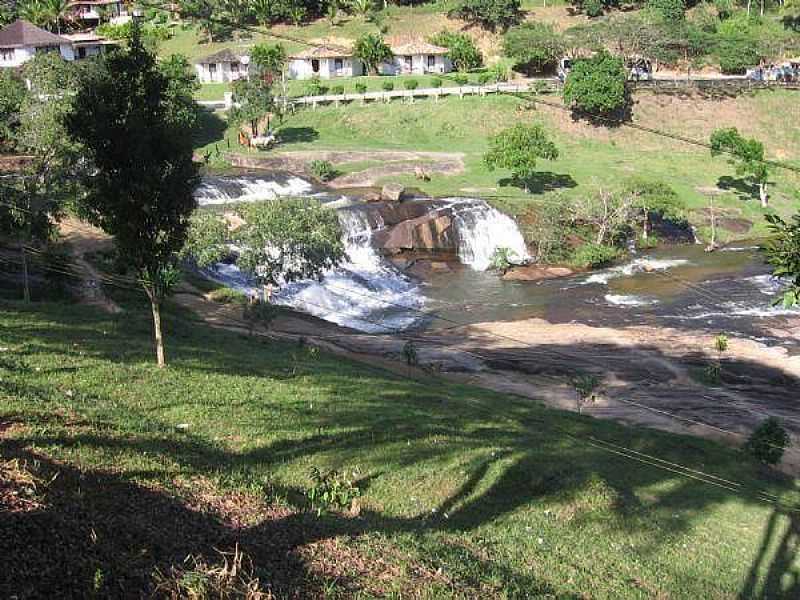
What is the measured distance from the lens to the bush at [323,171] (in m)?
61.6

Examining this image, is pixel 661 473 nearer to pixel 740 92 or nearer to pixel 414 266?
pixel 414 266

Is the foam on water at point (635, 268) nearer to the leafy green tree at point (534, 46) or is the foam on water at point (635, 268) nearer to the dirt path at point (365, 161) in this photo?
the dirt path at point (365, 161)

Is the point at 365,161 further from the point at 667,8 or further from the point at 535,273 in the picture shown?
the point at 667,8

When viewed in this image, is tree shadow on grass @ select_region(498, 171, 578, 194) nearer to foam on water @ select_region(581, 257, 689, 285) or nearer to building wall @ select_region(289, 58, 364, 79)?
foam on water @ select_region(581, 257, 689, 285)

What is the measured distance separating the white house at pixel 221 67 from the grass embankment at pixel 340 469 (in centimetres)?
6334

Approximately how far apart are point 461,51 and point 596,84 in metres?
21.2

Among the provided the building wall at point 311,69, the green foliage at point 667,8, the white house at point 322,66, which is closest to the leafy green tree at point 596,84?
the white house at point 322,66

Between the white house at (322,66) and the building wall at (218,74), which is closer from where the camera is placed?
the building wall at (218,74)

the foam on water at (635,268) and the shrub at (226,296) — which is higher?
the shrub at (226,296)

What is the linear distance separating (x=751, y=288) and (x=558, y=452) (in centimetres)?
3169

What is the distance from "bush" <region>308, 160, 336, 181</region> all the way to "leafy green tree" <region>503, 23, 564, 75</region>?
30.0 metres

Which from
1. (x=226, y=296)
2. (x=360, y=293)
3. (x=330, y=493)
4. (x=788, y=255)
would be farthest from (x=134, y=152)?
(x=360, y=293)

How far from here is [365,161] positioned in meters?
64.9

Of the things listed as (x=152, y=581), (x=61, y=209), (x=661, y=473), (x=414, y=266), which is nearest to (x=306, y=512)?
(x=152, y=581)
